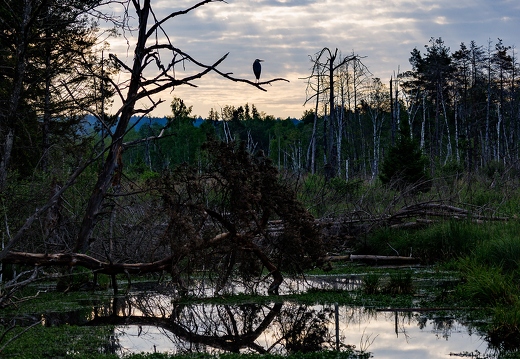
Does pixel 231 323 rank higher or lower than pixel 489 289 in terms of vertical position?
lower

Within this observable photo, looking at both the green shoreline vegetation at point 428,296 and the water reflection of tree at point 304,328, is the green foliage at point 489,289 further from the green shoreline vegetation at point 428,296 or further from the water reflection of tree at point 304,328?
the water reflection of tree at point 304,328

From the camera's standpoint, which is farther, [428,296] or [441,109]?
[441,109]

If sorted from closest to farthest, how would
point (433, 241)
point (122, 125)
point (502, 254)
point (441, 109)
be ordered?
point (122, 125) → point (502, 254) → point (433, 241) → point (441, 109)

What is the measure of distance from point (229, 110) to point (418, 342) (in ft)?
376

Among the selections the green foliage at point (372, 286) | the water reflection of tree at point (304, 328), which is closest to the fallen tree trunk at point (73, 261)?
the water reflection of tree at point (304, 328)

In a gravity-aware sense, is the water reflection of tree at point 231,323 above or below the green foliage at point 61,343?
below

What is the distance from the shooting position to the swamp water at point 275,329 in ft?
26.2

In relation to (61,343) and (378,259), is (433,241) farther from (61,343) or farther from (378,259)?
(61,343)

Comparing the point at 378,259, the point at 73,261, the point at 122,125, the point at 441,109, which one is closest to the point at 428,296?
the point at 378,259

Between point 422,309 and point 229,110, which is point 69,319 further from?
point 229,110

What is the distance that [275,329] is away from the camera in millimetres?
9211

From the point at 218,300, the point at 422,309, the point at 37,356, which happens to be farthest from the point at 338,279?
the point at 37,356

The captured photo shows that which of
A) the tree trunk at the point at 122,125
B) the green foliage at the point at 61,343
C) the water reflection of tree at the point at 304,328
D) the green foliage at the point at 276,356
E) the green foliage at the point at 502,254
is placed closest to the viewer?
the green foliage at the point at 276,356

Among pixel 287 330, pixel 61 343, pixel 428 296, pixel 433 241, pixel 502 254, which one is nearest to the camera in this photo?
pixel 61 343
